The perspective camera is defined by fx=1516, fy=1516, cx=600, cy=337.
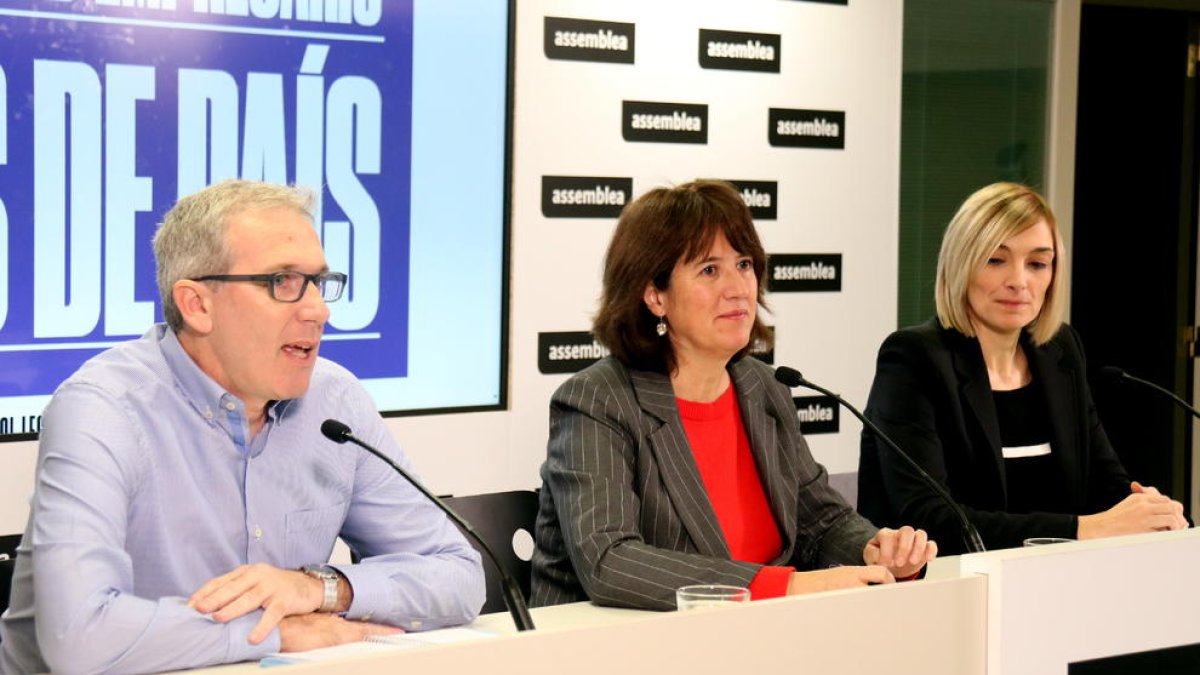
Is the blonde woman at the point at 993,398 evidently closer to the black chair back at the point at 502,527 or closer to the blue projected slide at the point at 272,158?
the black chair back at the point at 502,527

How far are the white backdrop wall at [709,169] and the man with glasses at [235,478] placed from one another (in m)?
1.62

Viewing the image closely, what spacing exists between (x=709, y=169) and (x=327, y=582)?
2.55 meters

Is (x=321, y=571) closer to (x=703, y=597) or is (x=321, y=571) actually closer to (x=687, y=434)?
(x=703, y=597)

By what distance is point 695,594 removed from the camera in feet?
6.12

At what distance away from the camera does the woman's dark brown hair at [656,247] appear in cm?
273

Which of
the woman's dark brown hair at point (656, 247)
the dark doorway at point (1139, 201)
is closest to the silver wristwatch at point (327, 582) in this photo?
the woman's dark brown hair at point (656, 247)

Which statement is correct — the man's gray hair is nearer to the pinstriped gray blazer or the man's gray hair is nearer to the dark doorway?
the pinstriped gray blazer

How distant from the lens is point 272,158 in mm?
3715

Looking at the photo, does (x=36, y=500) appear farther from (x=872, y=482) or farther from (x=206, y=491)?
(x=872, y=482)

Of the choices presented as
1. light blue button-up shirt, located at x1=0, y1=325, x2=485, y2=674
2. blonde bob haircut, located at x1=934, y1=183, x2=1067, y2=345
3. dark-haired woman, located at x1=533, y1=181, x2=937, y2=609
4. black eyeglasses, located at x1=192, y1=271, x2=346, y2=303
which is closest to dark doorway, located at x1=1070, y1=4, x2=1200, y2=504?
blonde bob haircut, located at x1=934, y1=183, x2=1067, y2=345

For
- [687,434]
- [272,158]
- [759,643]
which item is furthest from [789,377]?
[272,158]

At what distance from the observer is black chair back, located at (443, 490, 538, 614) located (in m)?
2.66

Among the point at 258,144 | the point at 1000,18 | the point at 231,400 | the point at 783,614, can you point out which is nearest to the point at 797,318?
the point at 1000,18

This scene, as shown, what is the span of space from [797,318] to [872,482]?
149 centimetres
